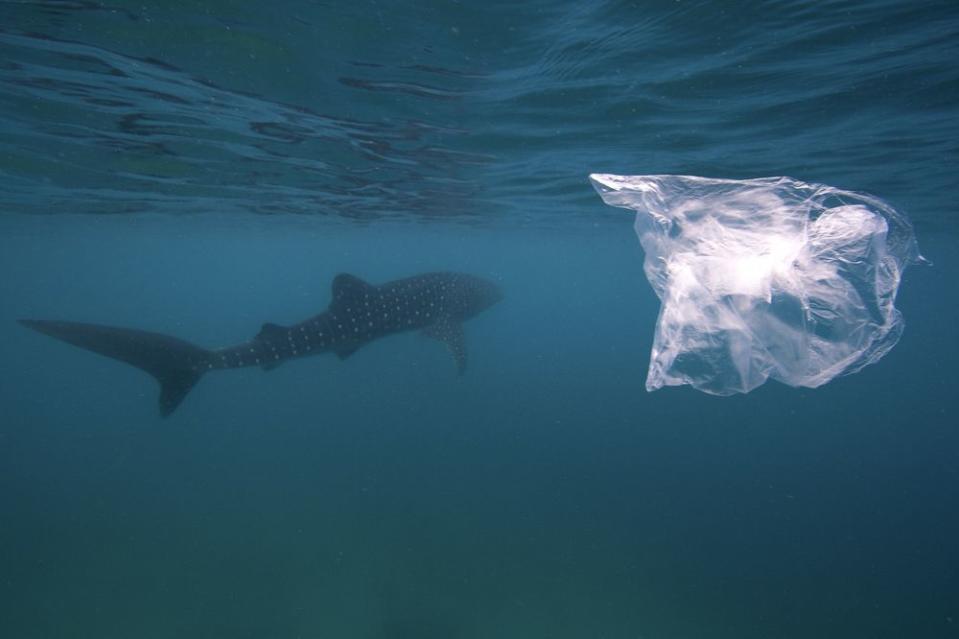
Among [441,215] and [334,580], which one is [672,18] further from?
[441,215]

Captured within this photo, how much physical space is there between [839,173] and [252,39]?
17105mm

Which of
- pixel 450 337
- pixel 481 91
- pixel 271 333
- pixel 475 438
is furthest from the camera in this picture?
pixel 475 438

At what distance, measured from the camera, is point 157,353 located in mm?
8086

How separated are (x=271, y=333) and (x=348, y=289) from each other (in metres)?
1.74

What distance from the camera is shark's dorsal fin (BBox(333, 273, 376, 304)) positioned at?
376 inches

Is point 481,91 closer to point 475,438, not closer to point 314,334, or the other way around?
point 314,334

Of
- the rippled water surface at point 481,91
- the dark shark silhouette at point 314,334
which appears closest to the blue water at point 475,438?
the rippled water surface at point 481,91

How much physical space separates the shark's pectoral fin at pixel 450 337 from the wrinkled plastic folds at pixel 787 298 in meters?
7.79

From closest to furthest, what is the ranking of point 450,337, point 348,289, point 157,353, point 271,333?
1. point 157,353
2. point 271,333
3. point 348,289
4. point 450,337

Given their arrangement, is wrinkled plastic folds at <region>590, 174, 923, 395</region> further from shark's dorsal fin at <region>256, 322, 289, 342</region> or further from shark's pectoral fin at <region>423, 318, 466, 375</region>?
shark's pectoral fin at <region>423, 318, 466, 375</region>

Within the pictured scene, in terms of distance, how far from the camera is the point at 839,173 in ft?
49.4

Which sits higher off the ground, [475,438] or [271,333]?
[271,333]

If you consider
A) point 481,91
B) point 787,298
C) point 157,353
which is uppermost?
point 481,91

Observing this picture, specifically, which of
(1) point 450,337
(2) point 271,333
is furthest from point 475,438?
(2) point 271,333
